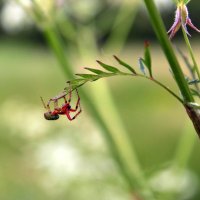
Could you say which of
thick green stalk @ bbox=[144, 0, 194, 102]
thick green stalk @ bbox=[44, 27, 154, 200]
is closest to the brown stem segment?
thick green stalk @ bbox=[144, 0, 194, 102]

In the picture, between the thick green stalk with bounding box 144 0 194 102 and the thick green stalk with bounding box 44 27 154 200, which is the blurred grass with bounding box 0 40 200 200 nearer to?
the thick green stalk with bounding box 44 27 154 200

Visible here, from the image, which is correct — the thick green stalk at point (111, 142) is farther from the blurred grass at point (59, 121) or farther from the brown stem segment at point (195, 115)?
the brown stem segment at point (195, 115)

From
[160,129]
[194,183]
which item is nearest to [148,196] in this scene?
[194,183]

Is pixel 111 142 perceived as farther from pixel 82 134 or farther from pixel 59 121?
pixel 59 121

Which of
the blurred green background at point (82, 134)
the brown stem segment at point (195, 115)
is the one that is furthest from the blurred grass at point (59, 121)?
the brown stem segment at point (195, 115)

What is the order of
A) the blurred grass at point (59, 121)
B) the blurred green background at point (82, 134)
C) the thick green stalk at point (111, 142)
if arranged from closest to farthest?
the thick green stalk at point (111, 142) < the blurred green background at point (82, 134) < the blurred grass at point (59, 121)

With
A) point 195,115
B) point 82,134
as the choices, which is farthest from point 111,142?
point 82,134

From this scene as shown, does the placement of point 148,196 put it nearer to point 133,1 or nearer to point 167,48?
point 133,1
